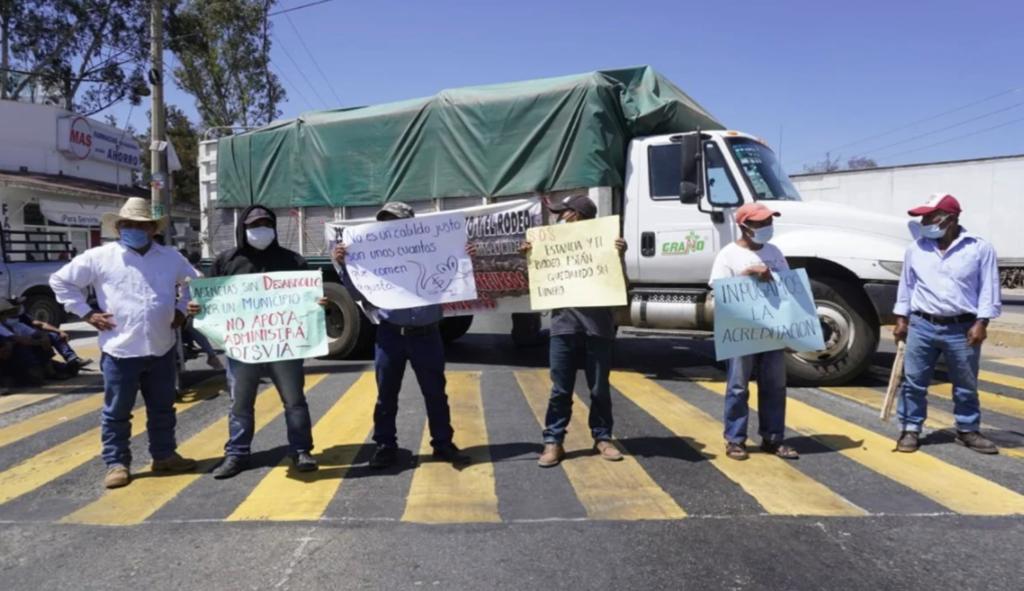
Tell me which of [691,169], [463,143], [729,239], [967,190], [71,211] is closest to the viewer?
[691,169]

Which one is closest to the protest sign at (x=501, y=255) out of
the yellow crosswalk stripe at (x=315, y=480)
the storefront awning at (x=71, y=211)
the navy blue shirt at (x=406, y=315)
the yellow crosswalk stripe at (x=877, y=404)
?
the yellow crosswalk stripe at (x=315, y=480)

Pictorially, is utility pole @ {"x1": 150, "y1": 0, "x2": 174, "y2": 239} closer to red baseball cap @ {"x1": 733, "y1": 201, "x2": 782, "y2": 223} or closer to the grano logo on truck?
the grano logo on truck

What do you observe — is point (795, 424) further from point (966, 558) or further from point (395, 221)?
point (395, 221)

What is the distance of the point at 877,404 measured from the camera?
21.6 feet

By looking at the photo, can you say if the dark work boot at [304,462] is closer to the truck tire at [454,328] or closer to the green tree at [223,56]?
the truck tire at [454,328]

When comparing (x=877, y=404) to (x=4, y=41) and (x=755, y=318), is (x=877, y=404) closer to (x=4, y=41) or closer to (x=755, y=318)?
(x=755, y=318)

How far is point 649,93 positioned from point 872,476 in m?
4.91

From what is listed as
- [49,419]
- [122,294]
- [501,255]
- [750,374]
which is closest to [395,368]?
[122,294]

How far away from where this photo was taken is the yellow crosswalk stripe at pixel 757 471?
13.2ft

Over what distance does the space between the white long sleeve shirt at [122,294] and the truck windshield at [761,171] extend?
585cm

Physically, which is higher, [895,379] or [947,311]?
[947,311]

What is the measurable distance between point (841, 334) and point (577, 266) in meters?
3.77

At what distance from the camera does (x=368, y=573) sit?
3287mm

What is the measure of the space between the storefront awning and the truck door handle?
2113 centimetres
